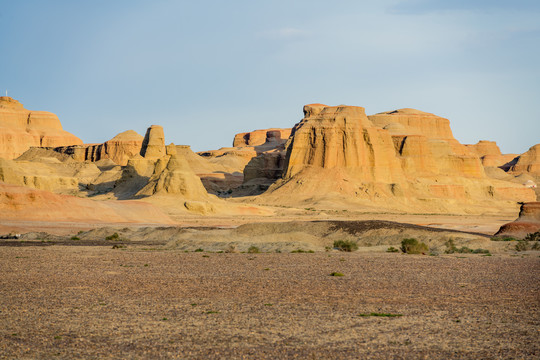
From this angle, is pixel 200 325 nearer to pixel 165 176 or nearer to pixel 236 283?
pixel 236 283

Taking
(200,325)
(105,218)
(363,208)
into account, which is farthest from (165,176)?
(200,325)

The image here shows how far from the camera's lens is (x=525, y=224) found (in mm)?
43250

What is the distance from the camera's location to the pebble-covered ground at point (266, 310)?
11133 millimetres

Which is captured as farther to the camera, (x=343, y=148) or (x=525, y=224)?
(x=343, y=148)

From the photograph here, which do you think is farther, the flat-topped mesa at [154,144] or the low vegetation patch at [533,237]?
the flat-topped mesa at [154,144]

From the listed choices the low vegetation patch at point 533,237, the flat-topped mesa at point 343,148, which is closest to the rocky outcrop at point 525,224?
the low vegetation patch at point 533,237

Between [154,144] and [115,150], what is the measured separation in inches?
2010

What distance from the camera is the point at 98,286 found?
18.4 metres

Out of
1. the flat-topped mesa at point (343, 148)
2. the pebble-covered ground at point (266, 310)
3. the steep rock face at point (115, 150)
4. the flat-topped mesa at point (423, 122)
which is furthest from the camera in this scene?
the steep rock face at point (115, 150)

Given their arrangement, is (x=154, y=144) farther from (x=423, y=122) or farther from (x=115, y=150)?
(x=423, y=122)

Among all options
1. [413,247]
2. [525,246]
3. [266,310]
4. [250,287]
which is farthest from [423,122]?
[266,310]

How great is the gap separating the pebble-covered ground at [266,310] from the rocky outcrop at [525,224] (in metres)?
18.6

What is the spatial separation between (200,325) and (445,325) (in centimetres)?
501

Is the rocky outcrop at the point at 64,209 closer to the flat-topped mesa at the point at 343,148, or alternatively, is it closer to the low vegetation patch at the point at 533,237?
the low vegetation patch at the point at 533,237
